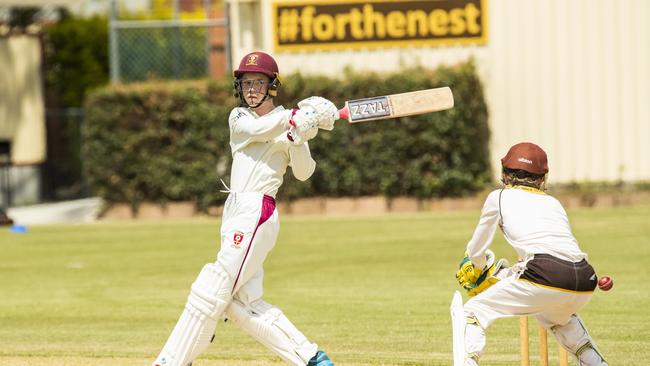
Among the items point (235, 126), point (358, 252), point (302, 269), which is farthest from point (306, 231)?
point (235, 126)

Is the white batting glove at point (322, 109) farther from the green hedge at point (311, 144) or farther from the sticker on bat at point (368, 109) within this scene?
the green hedge at point (311, 144)

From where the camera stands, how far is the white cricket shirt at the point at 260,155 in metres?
7.27

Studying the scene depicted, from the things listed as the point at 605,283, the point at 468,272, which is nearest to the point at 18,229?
the point at 468,272

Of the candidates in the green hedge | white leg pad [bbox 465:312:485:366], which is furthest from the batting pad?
the green hedge

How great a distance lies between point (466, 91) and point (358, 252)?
19.4ft

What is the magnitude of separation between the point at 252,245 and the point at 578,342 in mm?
1813

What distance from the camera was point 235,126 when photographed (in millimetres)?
7363

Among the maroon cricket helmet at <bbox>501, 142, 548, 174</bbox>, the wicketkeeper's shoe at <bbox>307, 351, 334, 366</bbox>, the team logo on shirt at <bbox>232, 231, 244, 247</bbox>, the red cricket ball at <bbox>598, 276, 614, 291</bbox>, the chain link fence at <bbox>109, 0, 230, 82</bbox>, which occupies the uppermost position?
the chain link fence at <bbox>109, 0, 230, 82</bbox>

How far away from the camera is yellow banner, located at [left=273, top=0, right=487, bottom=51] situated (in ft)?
70.5

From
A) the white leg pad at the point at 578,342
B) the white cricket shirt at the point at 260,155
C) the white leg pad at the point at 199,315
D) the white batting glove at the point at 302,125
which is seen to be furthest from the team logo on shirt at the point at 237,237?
the white leg pad at the point at 578,342

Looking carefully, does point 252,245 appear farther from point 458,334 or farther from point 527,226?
point 527,226

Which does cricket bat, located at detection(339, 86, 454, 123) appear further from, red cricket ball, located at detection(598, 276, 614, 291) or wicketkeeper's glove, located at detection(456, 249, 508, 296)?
red cricket ball, located at detection(598, 276, 614, 291)

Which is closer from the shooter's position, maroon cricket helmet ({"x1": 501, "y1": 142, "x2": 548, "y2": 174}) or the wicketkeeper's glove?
maroon cricket helmet ({"x1": 501, "y1": 142, "x2": 548, "y2": 174})

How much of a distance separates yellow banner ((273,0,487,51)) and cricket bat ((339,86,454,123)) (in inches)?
552
